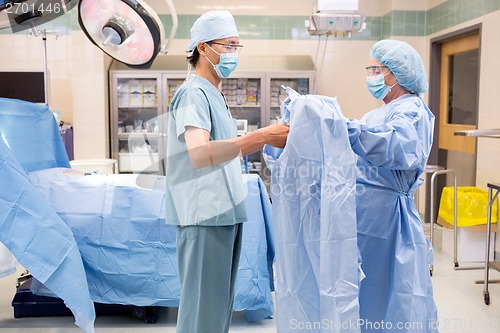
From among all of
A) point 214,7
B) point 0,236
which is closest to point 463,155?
point 214,7

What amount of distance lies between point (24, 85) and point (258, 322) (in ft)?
11.0

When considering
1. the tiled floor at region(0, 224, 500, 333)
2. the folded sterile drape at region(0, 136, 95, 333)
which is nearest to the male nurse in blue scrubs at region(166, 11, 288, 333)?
the folded sterile drape at region(0, 136, 95, 333)

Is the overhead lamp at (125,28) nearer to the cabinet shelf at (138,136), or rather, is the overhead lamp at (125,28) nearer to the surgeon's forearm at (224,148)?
the surgeon's forearm at (224,148)

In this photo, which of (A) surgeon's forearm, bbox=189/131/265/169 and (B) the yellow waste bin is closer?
(A) surgeon's forearm, bbox=189/131/265/169

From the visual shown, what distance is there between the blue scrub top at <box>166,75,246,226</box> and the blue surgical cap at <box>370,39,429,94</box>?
0.70 meters

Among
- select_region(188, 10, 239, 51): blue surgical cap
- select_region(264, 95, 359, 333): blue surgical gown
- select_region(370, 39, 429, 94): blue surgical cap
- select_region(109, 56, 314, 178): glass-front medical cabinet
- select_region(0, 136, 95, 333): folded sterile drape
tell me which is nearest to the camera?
select_region(264, 95, 359, 333): blue surgical gown

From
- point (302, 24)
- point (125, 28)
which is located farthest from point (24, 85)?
point (125, 28)

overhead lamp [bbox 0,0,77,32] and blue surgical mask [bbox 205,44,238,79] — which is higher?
overhead lamp [bbox 0,0,77,32]

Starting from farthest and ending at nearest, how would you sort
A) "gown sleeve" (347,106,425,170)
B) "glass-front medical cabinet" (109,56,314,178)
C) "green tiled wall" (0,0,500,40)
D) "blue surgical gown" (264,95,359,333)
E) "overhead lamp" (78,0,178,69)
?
"glass-front medical cabinet" (109,56,314,178)
"green tiled wall" (0,0,500,40)
"gown sleeve" (347,106,425,170)
"blue surgical gown" (264,95,359,333)
"overhead lamp" (78,0,178,69)

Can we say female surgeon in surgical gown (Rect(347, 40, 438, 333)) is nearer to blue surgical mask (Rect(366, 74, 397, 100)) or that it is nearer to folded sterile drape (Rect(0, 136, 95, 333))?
blue surgical mask (Rect(366, 74, 397, 100))

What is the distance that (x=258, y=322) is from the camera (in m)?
3.12

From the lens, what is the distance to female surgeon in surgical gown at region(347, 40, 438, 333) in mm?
1978

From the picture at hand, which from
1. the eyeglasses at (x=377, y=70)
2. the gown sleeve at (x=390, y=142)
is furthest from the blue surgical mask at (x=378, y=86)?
the gown sleeve at (x=390, y=142)

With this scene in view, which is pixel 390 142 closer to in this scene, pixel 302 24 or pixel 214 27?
pixel 214 27
